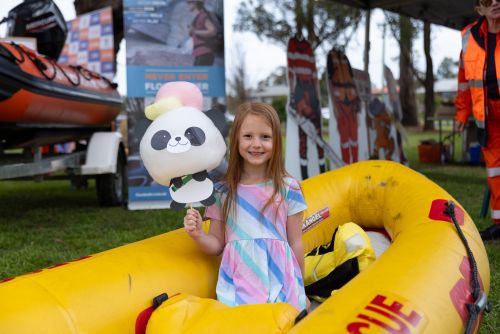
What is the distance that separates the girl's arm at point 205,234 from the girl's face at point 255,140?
266mm

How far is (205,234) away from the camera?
1.94 meters

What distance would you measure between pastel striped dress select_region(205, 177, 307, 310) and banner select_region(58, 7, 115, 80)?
26.1 feet

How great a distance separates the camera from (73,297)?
159 centimetres

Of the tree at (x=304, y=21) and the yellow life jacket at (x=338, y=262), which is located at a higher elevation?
the tree at (x=304, y=21)

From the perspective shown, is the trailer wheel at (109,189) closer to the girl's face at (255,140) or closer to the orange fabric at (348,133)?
the orange fabric at (348,133)

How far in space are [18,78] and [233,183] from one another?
99.8 inches

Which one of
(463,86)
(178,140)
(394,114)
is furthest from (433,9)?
(178,140)

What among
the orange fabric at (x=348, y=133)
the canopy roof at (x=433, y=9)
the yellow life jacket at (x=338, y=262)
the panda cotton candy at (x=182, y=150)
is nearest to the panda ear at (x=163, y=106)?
the panda cotton candy at (x=182, y=150)

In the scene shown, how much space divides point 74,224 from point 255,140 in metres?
3.26

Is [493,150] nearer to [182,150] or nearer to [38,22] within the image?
[182,150]

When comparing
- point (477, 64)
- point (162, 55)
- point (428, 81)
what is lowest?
point (477, 64)

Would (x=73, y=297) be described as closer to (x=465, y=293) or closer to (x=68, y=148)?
(x=465, y=293)

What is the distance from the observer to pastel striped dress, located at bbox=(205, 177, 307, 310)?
187 centimetres

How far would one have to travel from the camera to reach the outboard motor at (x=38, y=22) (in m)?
5.04
